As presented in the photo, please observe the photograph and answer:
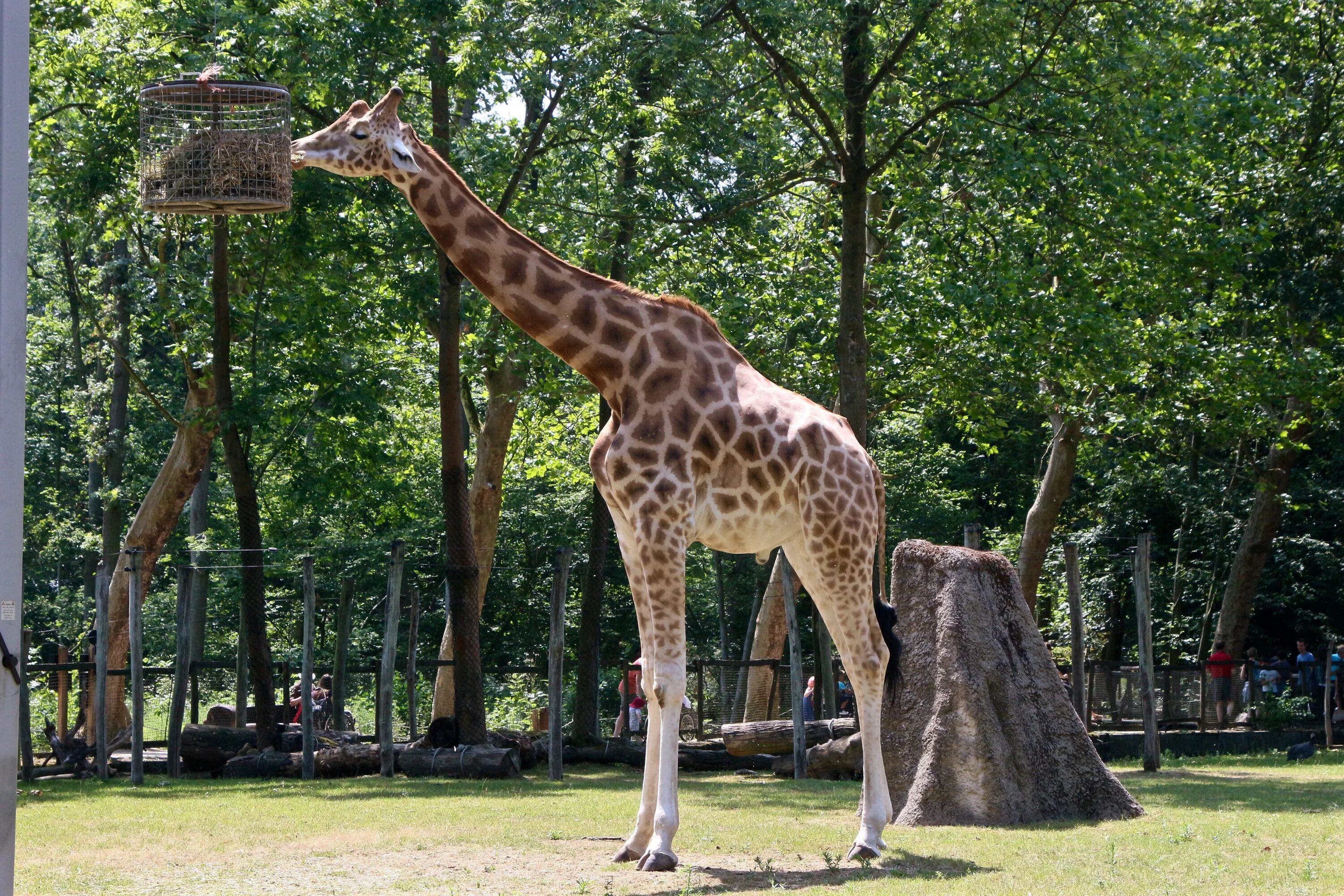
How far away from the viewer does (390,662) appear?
1678cm

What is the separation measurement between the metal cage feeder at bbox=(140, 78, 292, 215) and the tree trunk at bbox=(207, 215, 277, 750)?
655 cm

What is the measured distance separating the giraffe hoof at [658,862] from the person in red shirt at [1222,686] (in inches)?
666

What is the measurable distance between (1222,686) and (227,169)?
1837 centimetres

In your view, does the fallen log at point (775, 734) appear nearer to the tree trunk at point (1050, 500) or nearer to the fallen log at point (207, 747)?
the fallen log at point (207, 747)

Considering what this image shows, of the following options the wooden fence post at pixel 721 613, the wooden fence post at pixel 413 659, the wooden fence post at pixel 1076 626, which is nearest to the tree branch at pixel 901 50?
the wooden fence post at pixel 1076 626

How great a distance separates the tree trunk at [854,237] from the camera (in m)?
17.7

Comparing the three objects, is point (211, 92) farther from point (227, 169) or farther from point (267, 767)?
point (267, 767)

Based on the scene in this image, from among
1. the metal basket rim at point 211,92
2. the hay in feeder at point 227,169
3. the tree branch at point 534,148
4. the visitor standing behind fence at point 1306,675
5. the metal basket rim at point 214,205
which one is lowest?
the visitor standing behind fence at point 1306,675

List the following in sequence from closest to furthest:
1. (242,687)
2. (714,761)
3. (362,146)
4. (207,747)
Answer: (362,146) → (207,747) → (714,761) → (242,687)

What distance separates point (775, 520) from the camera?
10.1 m

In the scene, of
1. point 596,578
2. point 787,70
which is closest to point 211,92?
point 787,70

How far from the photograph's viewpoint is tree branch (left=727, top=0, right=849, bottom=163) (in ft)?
57.5

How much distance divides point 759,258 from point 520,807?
1241cm

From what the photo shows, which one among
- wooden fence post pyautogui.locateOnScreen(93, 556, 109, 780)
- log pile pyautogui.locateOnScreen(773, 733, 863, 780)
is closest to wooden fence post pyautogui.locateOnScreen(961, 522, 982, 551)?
log pile pyautogui.locateOnScreen(773, 733, 863, 780)
